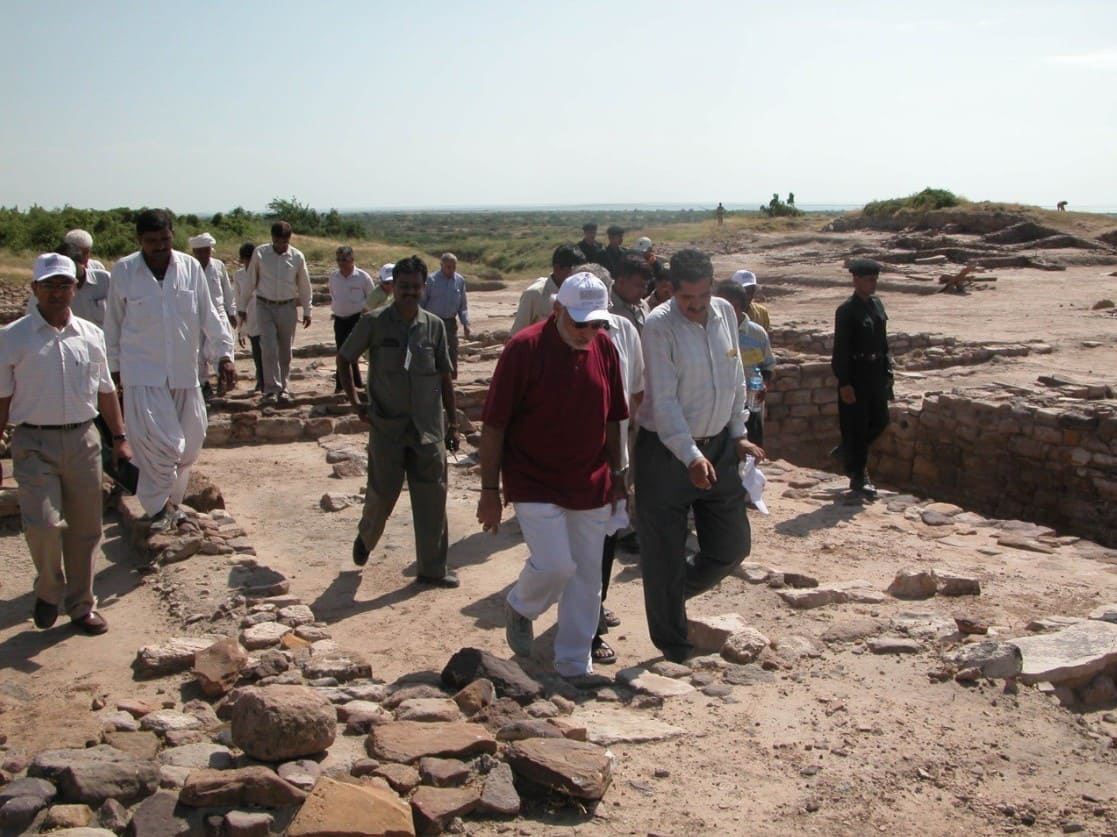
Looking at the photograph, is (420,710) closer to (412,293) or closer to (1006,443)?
(412,293)

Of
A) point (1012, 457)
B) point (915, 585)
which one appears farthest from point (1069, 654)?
point (1012, 457)

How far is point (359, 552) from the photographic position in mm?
6438

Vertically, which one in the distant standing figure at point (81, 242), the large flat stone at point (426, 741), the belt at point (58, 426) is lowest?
the large flat stone at point (426, 741)

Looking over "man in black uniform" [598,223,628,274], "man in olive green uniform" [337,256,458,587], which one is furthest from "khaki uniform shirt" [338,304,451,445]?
"man in black uniform" [598,223,628,274]

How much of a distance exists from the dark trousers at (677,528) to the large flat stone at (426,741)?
1347mm

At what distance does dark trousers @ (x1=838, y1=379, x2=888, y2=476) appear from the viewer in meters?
8.41

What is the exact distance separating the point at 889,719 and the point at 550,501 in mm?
1602

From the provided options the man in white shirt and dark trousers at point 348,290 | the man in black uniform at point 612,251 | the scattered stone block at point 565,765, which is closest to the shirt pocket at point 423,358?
the scattered stone block at point 565,765

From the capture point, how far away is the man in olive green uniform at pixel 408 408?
6074mm

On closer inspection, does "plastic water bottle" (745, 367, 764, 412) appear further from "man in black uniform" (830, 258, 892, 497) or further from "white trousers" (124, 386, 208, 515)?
"white trousers" (124, 386, 208, 515)

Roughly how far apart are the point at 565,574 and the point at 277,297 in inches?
288

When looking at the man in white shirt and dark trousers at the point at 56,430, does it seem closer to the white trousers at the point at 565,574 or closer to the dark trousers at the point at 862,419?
the white trousers at the point at 565,574

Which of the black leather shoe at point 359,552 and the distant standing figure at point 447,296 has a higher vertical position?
the distant standing figure at point 447,296

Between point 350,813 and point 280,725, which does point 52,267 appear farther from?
point 350,813
